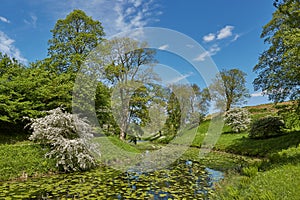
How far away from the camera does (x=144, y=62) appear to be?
16.7 metres

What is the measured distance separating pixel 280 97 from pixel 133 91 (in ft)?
31.5

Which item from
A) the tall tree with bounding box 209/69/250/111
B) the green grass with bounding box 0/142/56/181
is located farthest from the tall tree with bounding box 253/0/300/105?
the tall tree with bounding box 209/69/250/111

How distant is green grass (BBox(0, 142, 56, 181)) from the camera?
757 cm

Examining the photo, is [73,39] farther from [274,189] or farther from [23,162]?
[274,189]

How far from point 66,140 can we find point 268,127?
1319 centimetres

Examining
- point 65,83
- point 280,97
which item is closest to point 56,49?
point 65,83

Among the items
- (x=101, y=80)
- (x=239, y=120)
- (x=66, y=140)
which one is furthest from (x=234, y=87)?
(x=66, y=140)

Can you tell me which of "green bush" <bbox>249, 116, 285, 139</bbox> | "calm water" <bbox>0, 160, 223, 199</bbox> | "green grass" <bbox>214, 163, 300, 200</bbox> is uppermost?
"green bush" <bbox>249, 116, 285, 139</bbox>

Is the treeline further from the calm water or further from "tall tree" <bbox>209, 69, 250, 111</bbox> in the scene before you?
"tall tree" <bbox>209, 69, 250, 111</bbox>

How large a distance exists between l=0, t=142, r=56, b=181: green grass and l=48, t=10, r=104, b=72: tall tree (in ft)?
28.9

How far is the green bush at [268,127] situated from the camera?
1448cm

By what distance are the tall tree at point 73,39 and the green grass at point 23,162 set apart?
881cm

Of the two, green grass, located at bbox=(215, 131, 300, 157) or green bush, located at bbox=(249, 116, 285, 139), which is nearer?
green grass, located at bbox=(215, 131, 300, 157)

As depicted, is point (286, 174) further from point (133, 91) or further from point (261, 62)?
point (133, 91)
